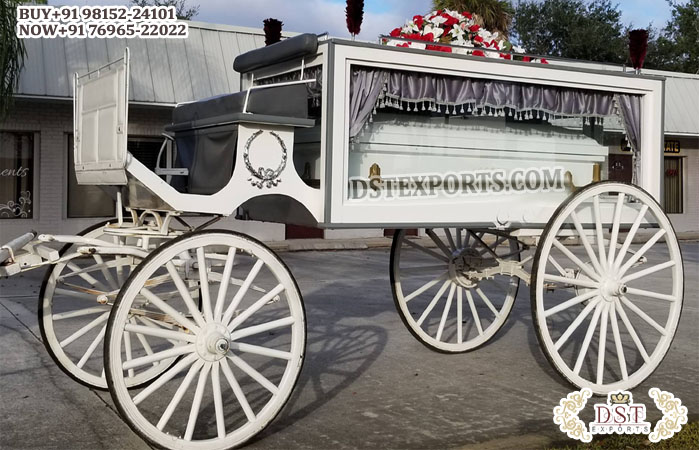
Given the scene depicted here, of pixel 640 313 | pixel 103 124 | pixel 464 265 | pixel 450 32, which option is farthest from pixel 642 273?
pixel 103 124

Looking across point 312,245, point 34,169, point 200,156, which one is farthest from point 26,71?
point 200,156

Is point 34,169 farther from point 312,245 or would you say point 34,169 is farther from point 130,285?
point 130,285

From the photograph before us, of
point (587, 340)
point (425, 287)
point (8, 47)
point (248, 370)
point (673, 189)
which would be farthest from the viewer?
point (673, 189)

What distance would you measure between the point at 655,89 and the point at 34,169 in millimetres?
13593

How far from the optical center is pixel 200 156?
17.0 ft

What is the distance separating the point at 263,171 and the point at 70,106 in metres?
12.8

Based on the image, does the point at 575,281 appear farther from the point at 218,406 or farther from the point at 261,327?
the point at 218,406

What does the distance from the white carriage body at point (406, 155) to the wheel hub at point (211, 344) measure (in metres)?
0.75

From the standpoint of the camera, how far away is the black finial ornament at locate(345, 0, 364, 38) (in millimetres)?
5137

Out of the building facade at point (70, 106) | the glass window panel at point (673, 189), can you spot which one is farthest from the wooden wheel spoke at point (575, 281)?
the glass window panel at point (673, 189)

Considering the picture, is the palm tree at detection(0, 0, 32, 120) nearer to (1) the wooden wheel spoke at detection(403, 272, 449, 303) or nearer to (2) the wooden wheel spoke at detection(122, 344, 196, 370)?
(1) the wooden wheel spoke at detection(403, 272, 449, 303)

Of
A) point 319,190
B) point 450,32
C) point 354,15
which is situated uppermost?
point 450,32

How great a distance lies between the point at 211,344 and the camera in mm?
4254

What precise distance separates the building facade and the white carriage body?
10.4 m
